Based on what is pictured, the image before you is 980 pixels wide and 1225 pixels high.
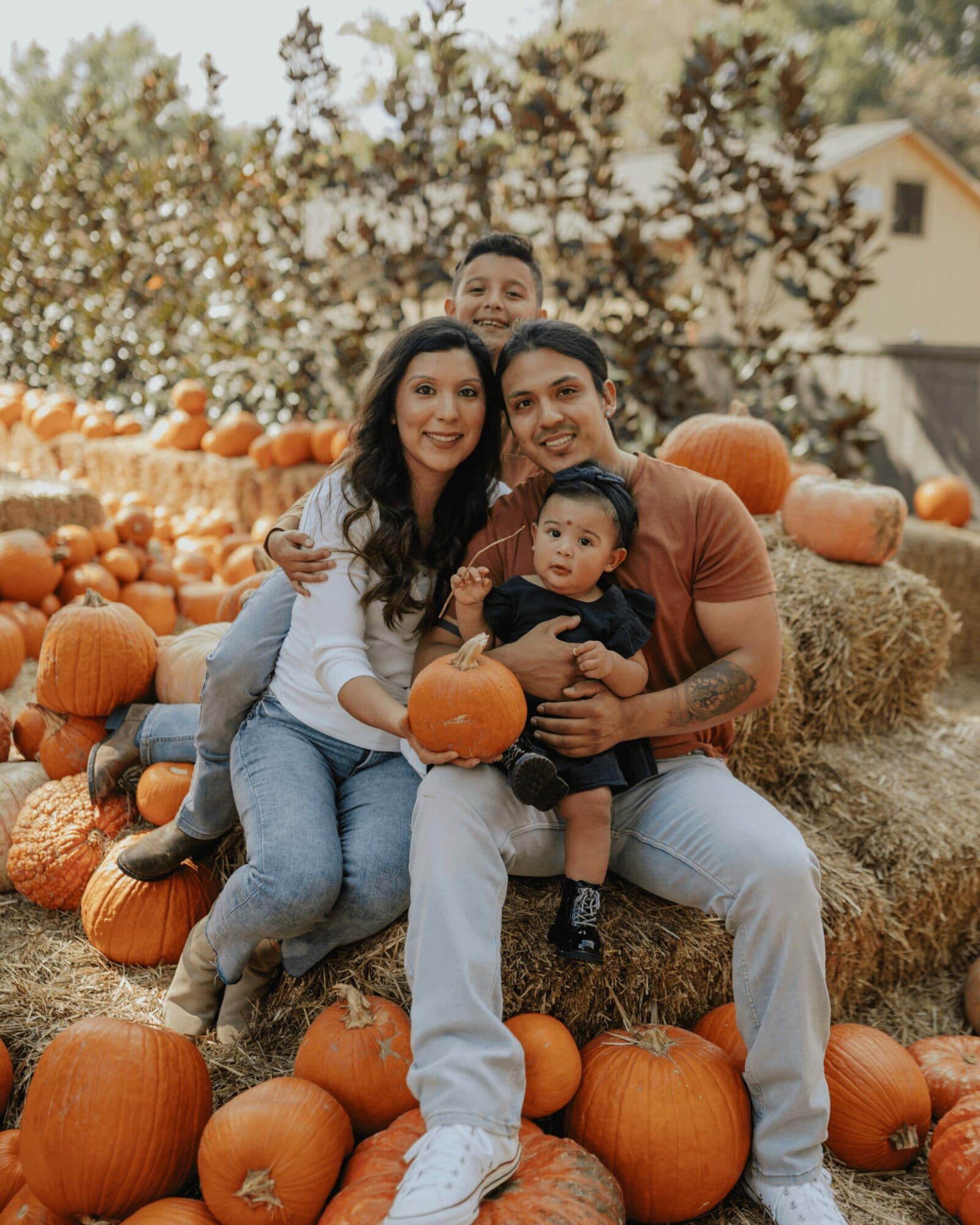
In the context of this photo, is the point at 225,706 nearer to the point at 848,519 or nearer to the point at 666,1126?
the point at 666,1126

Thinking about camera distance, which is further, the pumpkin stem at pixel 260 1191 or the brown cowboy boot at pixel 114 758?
the brown cowboy boot at pixel 114 758

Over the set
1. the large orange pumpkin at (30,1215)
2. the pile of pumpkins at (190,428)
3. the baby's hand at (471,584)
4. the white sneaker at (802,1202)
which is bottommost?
the white sneaker at (802,1202)

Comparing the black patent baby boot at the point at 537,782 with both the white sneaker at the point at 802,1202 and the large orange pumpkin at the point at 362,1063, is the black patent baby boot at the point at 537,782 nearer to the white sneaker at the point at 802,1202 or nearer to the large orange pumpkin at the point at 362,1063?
the large orange pumpkin at the point at 362,1063

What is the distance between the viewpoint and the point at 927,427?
704 centimetres

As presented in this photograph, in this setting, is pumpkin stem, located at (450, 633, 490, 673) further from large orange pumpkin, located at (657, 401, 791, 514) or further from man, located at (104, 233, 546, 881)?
large orange pumpkin, located at (657, 401, 791, 514)

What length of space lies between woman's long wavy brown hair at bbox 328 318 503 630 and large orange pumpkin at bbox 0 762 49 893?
1.50 m

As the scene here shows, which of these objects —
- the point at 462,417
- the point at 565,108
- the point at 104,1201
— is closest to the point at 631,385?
the point at 565,108

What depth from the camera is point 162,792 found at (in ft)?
9.41

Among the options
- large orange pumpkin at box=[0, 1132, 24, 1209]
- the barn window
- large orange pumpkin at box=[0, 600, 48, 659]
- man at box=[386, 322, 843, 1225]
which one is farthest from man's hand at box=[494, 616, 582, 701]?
the barn window

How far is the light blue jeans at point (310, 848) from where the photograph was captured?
2.20m

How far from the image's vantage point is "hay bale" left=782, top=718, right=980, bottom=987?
9.96 ft

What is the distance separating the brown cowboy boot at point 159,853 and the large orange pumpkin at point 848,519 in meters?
2.48

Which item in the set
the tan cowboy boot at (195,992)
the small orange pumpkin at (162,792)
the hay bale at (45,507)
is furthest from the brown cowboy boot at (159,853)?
the hay bale at (45,507)

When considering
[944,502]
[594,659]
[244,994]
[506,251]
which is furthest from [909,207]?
[244,994]
